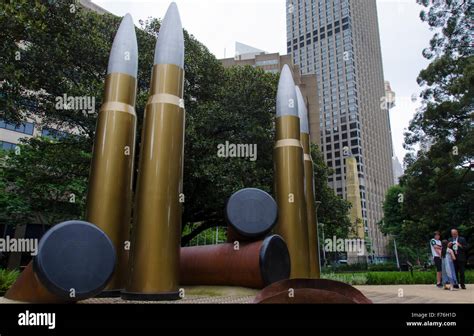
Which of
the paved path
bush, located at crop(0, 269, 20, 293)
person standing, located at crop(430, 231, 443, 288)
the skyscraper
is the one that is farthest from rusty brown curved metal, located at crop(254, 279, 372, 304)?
the skyscraper

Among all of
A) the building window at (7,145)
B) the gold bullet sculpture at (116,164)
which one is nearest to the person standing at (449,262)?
the gold bullet sculpture at (116,164)

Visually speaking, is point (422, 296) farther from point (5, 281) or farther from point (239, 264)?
point (5, 281)

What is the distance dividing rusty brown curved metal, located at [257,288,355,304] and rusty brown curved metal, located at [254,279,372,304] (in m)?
0.55

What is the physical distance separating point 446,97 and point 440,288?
49.3 ft

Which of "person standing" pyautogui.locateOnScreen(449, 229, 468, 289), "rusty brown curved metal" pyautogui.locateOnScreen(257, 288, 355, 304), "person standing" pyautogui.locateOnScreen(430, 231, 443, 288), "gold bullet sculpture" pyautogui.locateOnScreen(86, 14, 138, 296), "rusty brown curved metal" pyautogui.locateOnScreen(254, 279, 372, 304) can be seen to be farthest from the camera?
"person standing" pyautogui.locateOnScreen(430, 231, 443, 288)

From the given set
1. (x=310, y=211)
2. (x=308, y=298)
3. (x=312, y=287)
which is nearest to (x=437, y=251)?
(x=310, y=211)

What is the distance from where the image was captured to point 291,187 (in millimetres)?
12164

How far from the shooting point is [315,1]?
12656 centimetres

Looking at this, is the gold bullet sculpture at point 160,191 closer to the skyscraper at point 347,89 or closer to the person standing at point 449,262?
the person standing at point 449,262

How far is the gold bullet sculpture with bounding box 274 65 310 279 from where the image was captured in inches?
465

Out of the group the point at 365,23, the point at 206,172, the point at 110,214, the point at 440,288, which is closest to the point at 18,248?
the point at 206,172

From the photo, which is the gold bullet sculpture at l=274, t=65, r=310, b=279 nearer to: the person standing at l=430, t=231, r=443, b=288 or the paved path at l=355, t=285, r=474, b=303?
the paved path at l=355, t=285, r=474, b=303

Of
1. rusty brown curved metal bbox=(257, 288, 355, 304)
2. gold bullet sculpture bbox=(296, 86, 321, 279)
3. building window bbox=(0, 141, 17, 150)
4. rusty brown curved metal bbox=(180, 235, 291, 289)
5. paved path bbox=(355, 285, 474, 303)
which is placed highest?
building window bbox=(0, 141, 17, 150)

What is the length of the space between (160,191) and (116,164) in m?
1.73
